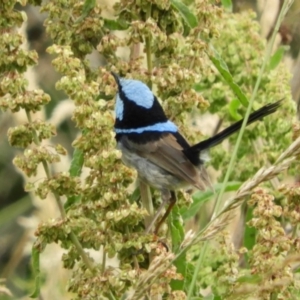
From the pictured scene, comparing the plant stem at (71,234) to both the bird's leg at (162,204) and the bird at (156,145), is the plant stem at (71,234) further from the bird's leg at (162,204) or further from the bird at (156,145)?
the bird at (156,145)

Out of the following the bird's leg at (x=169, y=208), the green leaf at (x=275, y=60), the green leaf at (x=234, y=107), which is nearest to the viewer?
the bird's leg at (x=169, y=208)

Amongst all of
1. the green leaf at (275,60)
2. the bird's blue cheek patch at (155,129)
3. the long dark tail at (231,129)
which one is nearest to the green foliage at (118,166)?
the long dark tail at (231,129)

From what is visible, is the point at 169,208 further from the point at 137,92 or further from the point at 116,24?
the point at 116,24

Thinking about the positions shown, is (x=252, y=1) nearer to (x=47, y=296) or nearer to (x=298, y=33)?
(x=298, y=33)

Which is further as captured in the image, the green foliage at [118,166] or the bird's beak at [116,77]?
the bird's beak at [116,77]

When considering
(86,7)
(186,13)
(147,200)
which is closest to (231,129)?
(147,200)

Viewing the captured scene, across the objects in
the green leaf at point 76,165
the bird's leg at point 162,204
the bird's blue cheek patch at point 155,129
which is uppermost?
the green leaf at point 76,165

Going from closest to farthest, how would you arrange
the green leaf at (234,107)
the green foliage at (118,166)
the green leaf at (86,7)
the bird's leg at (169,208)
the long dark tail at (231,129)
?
the green foliage at (118,166), the green leaf at (86,7), the bird's leg at (169,208), the long dark tail at (231,129), the green leaf at (234,107)

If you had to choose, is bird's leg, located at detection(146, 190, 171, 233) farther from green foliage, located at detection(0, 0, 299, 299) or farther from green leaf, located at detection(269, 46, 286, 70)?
green leaf, located at detection(269, 46, 286, 70)

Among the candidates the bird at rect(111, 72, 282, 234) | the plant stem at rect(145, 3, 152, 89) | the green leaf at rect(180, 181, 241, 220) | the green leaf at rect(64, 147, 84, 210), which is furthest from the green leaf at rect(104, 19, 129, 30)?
the green leaf at rect(180, 181, 241, 220)
